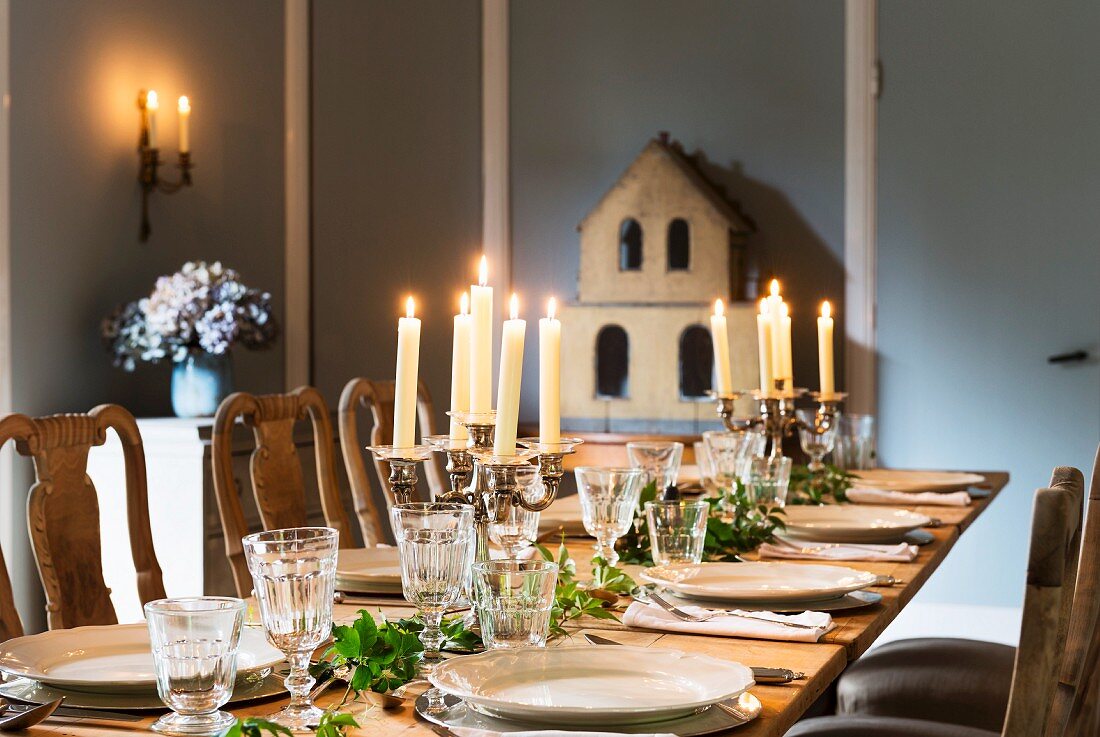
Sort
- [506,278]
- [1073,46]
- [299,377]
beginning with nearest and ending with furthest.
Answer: [1073,46]
[299,377]
[506,278]

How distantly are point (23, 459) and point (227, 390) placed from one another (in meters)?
0.57

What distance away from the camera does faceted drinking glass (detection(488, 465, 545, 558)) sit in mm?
1255

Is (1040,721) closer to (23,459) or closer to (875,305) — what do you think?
(23,459)

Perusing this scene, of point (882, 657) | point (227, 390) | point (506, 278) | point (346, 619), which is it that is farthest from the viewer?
point (506, 278)

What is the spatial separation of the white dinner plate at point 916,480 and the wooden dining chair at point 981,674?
52cm

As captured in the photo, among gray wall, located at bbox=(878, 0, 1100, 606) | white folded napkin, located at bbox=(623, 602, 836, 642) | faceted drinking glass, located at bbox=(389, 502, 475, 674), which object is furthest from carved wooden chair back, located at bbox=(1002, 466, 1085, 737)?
gray wall, located at bbox=(878, 0, 1100, 606)

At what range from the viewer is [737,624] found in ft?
4.32

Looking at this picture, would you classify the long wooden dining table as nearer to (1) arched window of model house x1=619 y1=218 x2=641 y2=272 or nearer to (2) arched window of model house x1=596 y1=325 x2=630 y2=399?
(2) arched window of model house x1=596 y1=325 x2=630 y2=399

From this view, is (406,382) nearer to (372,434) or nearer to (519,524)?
(519,524)

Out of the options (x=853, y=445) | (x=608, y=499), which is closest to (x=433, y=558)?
(x=608, y=499)

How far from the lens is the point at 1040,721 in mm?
852

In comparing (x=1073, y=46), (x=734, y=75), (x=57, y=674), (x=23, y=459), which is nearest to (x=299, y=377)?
(x=23, y=459)

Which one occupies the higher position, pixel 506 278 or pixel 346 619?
pixel 506 278

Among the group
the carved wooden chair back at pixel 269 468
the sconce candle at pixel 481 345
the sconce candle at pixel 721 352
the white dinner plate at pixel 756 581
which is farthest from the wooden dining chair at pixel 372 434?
the sconce candle at pixel 481 345
